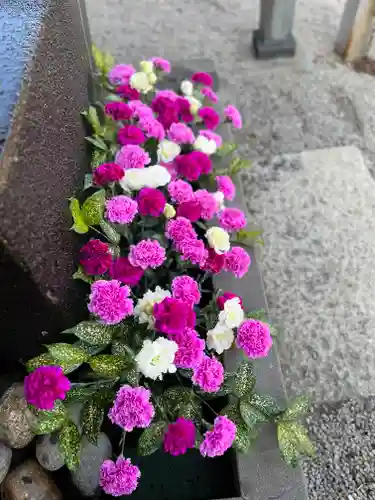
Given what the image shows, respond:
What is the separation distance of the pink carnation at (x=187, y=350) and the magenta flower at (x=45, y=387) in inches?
11.7

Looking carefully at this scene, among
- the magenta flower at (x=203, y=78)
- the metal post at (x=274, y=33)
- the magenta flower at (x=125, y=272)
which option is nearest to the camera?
the magenta flower at (x=125, y=272)

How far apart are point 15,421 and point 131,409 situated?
0.28 m

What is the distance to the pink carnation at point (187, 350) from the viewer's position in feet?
4.50

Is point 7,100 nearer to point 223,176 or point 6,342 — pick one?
point 6,342

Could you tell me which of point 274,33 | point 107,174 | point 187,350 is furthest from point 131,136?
point 274,33

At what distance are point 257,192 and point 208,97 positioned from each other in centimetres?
48

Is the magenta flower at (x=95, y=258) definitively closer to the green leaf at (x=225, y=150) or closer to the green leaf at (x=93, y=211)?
the green leaf at (x=93, y=211)

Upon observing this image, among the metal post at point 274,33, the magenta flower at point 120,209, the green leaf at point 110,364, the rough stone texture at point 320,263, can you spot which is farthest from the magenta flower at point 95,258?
the metal post at point 274,33

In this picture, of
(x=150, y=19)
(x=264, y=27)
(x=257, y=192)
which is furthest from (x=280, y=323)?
(x=150, y=19)

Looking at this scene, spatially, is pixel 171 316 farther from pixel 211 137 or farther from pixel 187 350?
pixel 211 137

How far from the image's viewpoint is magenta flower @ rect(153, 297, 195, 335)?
4.43 feet

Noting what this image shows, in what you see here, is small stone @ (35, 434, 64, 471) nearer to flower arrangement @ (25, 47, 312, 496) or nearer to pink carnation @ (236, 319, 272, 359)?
flower arrangement @ (25, 47, 312, 496)

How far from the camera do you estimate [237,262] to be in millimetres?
1670

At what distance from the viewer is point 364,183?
2.53m
